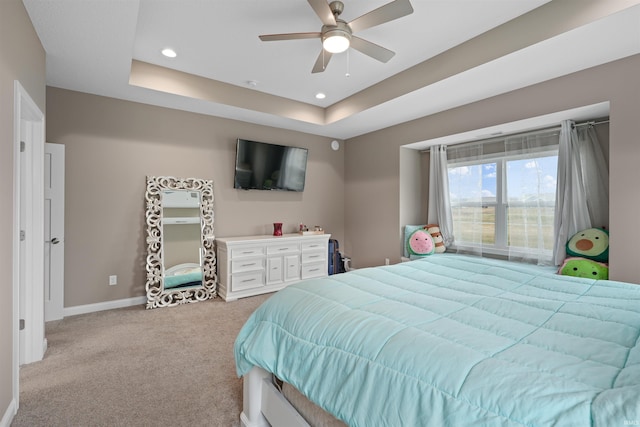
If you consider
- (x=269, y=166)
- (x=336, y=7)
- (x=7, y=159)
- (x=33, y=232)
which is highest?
(x=336, y=7)

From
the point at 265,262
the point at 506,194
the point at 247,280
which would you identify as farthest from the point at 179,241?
the point at 506,194

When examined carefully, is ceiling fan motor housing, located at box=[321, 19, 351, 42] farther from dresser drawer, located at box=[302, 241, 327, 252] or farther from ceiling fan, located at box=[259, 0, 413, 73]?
dresser drawer, located at box=[302, 241, 327, 252]

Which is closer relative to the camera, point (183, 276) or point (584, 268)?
point (584, 268)

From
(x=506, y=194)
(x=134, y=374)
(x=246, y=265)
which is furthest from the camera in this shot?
(x=246, y=265)

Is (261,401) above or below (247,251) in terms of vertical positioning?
below

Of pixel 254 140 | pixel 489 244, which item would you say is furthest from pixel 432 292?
pixel 254 140

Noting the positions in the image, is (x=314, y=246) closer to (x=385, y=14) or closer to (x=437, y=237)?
(x=437, y=237)

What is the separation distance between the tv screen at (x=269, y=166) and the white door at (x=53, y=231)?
197cm

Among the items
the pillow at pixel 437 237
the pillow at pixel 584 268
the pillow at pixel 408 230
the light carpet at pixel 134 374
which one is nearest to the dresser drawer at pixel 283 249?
the light carpet at pixel 134 374

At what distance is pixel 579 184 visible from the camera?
121 inches

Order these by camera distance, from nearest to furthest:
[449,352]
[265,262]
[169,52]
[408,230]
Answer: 1. [449,352]
2. [169,52]
3. [265,262]
4. [408,230]

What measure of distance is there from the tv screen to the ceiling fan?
2.15 m

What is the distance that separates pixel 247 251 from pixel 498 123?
3439 mm

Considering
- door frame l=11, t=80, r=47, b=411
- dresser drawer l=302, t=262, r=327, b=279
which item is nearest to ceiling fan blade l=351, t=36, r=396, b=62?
door frame l=11, t=80, r=47, b=411
